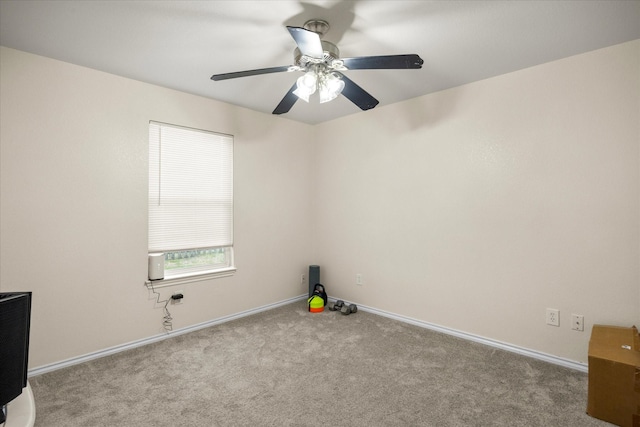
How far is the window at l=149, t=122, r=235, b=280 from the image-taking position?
3.18 meters

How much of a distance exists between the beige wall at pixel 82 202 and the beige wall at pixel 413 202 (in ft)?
0.04

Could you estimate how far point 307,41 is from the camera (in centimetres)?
171

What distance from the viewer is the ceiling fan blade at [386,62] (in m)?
1.75

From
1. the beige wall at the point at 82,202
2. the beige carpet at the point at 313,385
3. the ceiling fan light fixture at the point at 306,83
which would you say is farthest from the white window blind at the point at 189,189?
the ceiling fan light fixture at the point at 306,83

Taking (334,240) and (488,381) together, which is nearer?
(488,381)

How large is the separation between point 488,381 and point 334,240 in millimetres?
2433

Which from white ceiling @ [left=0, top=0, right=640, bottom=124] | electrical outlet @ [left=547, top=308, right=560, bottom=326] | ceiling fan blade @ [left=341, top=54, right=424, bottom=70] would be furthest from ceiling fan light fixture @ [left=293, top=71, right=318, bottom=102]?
electrical outlet @ [left=547, top=308, right=560, bottom=326]

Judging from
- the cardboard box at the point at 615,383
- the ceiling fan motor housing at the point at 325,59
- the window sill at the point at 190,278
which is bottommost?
the cardboard box at the point at 615,383

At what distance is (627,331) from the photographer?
2.20 m

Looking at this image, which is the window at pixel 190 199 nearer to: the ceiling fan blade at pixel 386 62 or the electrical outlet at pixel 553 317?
the ceiling fan blade at pixel 386 62

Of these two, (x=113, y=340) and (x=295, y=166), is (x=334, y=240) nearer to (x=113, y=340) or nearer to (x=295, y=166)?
(x=295, y=166)

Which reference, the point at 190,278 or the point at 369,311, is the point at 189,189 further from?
the point at 369,311

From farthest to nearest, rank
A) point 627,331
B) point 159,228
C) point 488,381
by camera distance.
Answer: point 159,228
point 488,381
point 627,331

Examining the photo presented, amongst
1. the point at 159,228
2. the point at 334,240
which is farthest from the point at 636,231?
the point at 159,228
